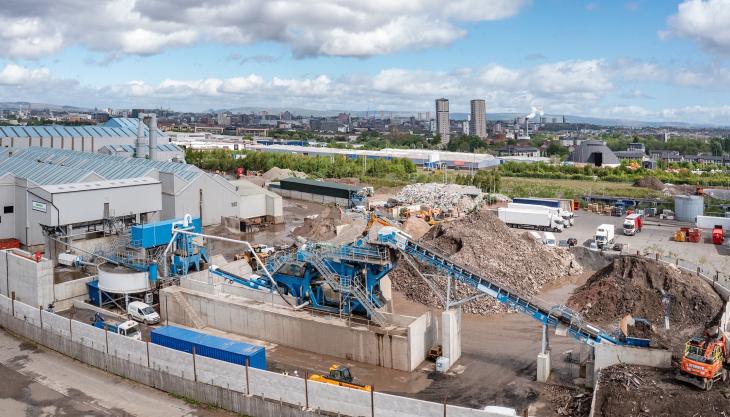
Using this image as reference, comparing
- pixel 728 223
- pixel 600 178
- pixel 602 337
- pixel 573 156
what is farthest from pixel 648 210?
pixel 573 156

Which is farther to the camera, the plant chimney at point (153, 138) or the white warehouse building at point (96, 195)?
the plant chimney at point (153, 138)

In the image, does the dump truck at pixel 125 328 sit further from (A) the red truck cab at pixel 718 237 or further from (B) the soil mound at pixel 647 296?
(A) the red truck cab at pixel 718 237

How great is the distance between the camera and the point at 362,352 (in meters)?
25.0

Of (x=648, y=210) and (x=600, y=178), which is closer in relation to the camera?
(x=648, y=210)

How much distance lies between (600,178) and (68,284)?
226 ft

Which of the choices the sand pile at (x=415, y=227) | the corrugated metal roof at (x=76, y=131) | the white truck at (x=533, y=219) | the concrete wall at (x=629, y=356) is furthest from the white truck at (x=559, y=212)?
the corrugated metal roof at (x=76, y=131)

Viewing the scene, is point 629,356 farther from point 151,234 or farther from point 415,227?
point 415,227

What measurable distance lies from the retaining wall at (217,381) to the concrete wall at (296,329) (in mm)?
4947

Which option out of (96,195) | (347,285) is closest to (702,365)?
(347,285)

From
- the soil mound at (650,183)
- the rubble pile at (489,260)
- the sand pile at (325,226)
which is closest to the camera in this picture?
the rubble pile at (489,260)

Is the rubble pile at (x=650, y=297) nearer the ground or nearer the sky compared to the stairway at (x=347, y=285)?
nearer the ground

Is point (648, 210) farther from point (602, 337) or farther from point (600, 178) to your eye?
point (602, 337)

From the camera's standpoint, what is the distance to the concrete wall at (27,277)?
3017cm

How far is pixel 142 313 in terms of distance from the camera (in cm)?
2936
